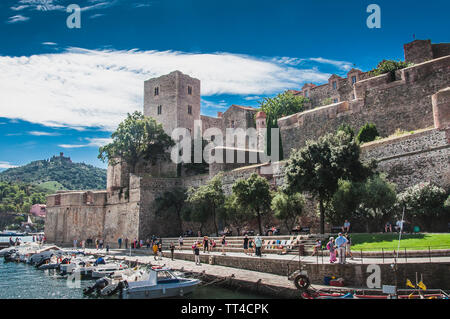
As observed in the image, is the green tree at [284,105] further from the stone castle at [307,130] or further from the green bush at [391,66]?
the green bush at [391,66]

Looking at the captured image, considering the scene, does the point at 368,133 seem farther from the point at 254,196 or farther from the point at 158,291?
the point at 158,291

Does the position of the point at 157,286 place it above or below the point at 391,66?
below

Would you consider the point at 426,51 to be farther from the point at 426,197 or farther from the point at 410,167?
the point at 426,197

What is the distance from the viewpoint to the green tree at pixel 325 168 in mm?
21141

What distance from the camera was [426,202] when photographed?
19.3m

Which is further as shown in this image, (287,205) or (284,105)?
(284,105)

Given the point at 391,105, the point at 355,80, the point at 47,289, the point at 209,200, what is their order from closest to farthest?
the point at 47,289
the point at 391,105
the point at 209,200
the point at 355,80

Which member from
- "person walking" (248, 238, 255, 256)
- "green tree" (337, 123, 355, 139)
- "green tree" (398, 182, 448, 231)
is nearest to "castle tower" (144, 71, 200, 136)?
"green tree" (337, 123, 355, 139)

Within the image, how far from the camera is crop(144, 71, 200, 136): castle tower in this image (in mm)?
44688

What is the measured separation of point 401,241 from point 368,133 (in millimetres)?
12908

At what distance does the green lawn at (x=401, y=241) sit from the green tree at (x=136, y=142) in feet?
84.1

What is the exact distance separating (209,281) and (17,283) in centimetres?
1090

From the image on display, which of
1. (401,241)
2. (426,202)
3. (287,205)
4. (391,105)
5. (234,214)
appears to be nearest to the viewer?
(401,241)

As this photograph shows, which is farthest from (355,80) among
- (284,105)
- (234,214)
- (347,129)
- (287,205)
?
(287,205)
